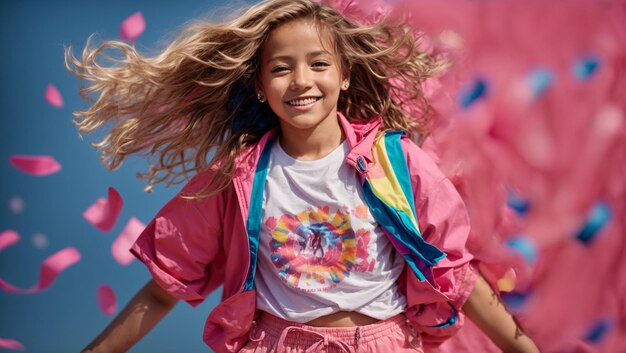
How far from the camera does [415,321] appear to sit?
7.30ft

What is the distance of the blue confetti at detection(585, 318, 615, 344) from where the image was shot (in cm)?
139

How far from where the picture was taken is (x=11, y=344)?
3094mm

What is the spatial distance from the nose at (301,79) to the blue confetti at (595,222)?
0.92 m

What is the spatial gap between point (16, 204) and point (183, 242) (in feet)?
3.57

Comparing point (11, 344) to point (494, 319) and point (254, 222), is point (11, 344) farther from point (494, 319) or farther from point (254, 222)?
point (494, 319)

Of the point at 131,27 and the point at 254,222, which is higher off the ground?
the point at 131,27

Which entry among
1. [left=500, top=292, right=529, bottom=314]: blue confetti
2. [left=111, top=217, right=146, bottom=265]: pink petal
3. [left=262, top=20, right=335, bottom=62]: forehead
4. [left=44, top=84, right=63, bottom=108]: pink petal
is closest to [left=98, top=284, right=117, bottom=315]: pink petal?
[left=111, top=217, right=146, bottom=265]: pink petal

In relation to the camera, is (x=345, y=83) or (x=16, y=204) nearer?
(x=345, y=83)

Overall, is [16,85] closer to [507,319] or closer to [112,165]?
[112,165]

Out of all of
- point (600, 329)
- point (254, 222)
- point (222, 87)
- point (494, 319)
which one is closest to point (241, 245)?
point (254, 222)

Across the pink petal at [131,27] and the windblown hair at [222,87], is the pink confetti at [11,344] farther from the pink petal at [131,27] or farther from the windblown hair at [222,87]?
the pink petal at [131,27]

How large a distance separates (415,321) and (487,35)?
1.02m

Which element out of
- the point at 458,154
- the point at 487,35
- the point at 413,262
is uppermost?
the point at 487,35

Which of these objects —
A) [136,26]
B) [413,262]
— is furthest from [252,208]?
[136,26]
